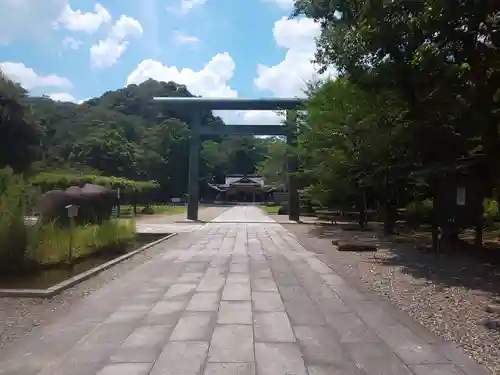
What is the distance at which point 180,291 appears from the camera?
7.43 metres

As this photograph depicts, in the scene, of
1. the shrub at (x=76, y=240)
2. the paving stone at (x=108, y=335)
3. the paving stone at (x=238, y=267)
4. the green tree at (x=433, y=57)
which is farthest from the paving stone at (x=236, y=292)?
the green tree at (x=433, y=57)

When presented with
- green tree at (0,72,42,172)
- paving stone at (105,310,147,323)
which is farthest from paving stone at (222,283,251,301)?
green tree at (0,72,42,172)

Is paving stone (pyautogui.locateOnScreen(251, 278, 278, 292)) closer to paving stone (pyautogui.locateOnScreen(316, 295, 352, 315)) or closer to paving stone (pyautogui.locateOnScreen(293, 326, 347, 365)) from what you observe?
paving stone (pyautogui.locateOnScreen(316, 295, 352, 315))

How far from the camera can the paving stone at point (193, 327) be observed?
501 centimetres

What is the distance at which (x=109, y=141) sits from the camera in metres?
48.9

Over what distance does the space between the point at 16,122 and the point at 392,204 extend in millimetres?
22682

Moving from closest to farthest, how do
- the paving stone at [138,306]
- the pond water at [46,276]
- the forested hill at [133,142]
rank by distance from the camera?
the paving stone at [138,306], the pond water at [46,276], the forested hill at [133,142]

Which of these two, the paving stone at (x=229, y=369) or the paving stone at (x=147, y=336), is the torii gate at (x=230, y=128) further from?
the paving stone at (x=229, y=369)

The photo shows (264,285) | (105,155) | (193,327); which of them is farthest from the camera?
(105,155)

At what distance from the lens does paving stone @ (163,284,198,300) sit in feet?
23.1

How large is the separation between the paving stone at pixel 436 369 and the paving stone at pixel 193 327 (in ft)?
6.35

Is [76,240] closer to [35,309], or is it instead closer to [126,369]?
[35,309]

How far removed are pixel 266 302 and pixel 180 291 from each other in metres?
1.43

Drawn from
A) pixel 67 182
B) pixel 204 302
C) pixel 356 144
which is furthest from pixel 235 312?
Answer: pixel 67 182
